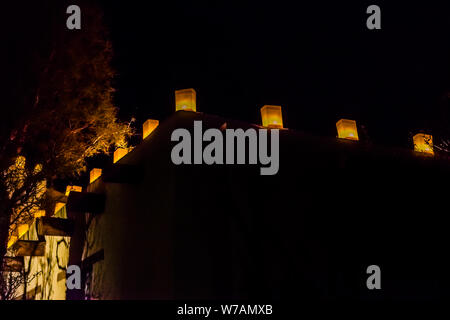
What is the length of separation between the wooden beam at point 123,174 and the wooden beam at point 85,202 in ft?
4.33

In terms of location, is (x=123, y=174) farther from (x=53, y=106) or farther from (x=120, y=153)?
(x=53, y=106)

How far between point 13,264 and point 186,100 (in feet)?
30.0

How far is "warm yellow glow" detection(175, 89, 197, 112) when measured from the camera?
7.34 m

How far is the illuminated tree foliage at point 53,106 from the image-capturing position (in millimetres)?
8273

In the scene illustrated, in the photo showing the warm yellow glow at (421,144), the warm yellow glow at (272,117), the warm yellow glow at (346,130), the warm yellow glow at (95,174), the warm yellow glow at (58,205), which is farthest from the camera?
the warm yellow glow at (58,205)

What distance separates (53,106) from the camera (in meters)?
8.73

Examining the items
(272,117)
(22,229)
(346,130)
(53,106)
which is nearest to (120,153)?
(53,106)

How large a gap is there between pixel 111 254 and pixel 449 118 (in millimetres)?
7468

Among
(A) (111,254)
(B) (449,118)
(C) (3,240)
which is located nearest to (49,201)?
(C) (3,240)

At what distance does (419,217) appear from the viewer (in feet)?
27.8

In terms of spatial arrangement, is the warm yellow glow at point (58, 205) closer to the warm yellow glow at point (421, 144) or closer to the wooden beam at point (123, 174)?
the wooden beam at point (123, 174)

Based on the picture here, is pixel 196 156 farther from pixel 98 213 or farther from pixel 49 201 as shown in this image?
pixel 49 201

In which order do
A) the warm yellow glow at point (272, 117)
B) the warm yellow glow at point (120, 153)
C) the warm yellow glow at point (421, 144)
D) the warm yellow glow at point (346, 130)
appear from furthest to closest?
the warm yellow glow at point (421, 144) → the warm yellow glow at point (120, 153) → the warm yellow glow at point (346, 130) → the warm yellow glow at point (272, 117)

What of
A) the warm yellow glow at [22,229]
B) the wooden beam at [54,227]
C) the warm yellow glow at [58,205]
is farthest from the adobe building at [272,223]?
the warm yellow glow at [22,229]
